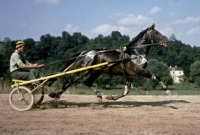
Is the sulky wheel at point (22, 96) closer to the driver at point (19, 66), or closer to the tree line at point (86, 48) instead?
the driver at point (19, 66)

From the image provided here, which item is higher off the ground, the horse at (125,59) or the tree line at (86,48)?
the tree line at (86,48)

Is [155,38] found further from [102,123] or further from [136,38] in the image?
[102,123]

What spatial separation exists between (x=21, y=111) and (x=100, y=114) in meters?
2.76

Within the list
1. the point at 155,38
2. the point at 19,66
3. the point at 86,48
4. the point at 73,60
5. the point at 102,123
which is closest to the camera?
the point at 102,123

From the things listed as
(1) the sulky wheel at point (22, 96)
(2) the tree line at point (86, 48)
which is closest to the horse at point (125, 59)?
(1) the sulky wheel at point (22, 96)

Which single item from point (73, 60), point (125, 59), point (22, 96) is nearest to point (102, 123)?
point (22, 96)

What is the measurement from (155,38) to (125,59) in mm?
1601

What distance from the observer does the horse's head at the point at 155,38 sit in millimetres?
12000

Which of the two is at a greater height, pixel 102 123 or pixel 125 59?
pixel 125 59

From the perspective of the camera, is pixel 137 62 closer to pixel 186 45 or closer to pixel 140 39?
pixel 140 39

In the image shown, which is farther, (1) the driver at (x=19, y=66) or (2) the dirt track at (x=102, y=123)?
(1) the driver at (x=19, y=66)

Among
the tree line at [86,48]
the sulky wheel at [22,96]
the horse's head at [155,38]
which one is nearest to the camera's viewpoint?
the sulky wheel at [22,96]

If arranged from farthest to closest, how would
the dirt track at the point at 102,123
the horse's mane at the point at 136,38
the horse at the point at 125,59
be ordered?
1. the horse's mane at the point at 136,38
2. the horse at the point at 125,59
3. the dirt track at the point at 102,123

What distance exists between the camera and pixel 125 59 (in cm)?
1157
